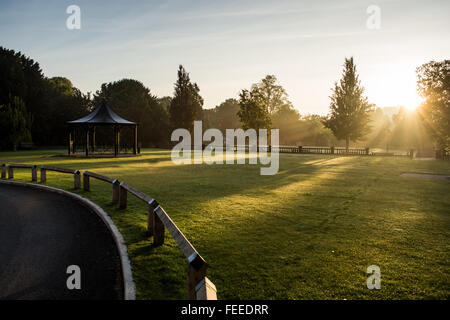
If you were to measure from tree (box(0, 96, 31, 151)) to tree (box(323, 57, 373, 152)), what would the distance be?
1767 inches

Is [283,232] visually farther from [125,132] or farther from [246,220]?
[125,132]

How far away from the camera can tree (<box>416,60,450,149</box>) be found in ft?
108

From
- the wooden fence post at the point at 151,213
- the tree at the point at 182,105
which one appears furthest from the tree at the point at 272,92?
the wooden fence post at the point at 151,213

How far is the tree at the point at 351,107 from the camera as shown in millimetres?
45156

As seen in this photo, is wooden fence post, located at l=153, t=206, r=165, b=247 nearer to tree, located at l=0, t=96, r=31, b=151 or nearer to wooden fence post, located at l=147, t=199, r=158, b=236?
wooden fence post, located at l=147, t=199, r=158, b=236

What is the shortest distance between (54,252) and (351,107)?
46536mm

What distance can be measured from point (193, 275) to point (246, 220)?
14.8ft

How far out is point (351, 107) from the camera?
45.2 meters

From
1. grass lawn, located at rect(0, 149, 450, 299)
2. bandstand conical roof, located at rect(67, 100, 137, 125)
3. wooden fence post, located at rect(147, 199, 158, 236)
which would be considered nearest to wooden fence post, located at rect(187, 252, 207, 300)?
grass lawn, located at rect(0, 149, 450, 299)

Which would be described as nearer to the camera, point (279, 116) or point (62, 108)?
point (62, 108)

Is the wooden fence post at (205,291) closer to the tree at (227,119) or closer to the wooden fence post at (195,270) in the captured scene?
the wooden fence post at (195,270)

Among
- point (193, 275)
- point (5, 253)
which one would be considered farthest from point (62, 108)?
point (193, 275)

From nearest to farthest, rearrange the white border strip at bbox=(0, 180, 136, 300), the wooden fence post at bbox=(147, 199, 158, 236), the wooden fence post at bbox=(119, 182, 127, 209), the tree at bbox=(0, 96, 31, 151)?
the white border strip at bbox=(0, 180, 136, 300), the wooden fence post at bbox=(147, 199, 158, 236), the wooden fence post at bbox=(119, 182, 127, 209), the tree at bbox=(0, 96, 31, 151)
